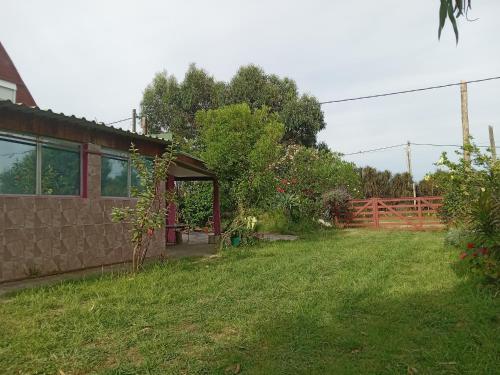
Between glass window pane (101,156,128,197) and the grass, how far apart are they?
7.96 ft

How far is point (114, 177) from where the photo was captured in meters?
9.10

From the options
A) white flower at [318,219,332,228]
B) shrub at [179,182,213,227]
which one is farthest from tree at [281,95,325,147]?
shrub at [179,182,213,227]

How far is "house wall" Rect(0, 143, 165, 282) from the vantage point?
22.5ft

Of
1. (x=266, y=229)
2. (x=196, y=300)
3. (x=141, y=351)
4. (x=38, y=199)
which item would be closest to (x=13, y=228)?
(x=38, y=199)

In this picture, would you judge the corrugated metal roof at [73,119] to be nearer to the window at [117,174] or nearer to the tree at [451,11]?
the window at [117,174]

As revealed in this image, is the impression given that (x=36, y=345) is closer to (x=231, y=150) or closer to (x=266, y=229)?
(x=231, y=150)

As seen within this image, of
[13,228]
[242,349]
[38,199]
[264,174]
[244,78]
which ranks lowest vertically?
[242,349]

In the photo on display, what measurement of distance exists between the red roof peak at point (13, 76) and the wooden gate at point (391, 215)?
13.3m

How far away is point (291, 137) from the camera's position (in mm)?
26609

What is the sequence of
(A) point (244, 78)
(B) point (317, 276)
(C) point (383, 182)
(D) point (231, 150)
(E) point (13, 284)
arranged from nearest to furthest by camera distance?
(E) point (13, 284) < (B) point (317, 276) < (D) point (231, 150) < (A) point (244, 78) < (C) point (383, 182)

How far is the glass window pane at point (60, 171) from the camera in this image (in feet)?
24.6

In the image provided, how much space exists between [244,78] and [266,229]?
11959 mm

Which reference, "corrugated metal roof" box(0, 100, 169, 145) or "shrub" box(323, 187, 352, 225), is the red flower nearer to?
"corrugated metal roof" box(0, 100, 169, 145)

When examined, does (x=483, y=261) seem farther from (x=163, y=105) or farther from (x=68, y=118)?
(x=163, y=105)
